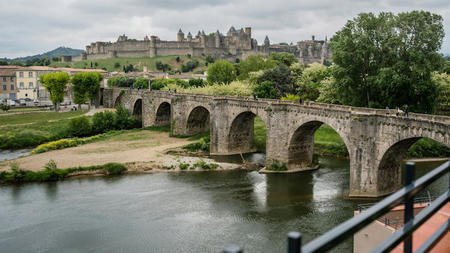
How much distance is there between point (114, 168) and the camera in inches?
1422

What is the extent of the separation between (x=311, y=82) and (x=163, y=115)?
23.1 meters

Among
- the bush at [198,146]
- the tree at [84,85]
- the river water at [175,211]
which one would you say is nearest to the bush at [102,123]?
the tree at [84,85]

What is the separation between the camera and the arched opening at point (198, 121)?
51.5m

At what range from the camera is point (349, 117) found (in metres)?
28.2

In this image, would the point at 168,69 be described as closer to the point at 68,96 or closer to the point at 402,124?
the point at 68,96

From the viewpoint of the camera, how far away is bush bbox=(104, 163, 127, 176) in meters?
35.8

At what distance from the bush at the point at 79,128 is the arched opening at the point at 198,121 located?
15332 mm

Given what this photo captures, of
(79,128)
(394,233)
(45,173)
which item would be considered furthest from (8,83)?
(394,233)

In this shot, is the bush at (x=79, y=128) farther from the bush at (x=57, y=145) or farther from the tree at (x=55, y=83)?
the tree at (x=55, y=83)

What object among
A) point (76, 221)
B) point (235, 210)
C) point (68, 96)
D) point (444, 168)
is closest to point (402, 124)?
point (235, 210)

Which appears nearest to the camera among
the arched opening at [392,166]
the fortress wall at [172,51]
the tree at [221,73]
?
the arched opening at [392,166]

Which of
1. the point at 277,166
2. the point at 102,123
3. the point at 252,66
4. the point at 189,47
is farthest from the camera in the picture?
the point at 189,47

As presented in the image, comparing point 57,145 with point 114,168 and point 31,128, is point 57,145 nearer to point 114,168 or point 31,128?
point 114,168

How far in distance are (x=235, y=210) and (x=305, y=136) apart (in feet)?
41.0
